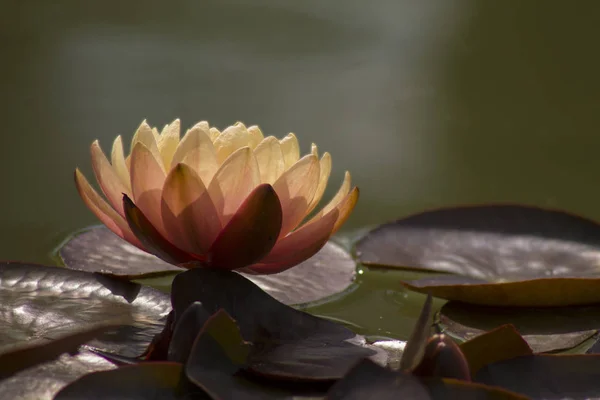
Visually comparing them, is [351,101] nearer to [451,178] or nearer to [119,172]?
[451,178]

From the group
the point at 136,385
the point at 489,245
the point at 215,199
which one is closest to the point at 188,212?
the point at 215,199

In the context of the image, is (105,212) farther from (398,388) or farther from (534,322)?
(534,322)

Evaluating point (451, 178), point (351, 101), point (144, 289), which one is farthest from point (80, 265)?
point (351, 101)

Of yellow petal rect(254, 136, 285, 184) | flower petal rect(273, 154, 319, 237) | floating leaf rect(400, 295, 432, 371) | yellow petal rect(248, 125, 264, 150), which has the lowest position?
floating leaf rect(400, 295, 432, 371)

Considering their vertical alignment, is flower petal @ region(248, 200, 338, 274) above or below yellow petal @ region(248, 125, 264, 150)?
below

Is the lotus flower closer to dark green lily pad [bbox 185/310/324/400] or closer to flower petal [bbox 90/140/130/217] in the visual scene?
flower petal [bbox 90/140/130/217]

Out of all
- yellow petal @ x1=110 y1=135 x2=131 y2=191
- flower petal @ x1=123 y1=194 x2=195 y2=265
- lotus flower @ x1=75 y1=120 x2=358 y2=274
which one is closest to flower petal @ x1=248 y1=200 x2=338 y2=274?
lotus flower @ x1=75 y1=120 x2=358 y2=274
